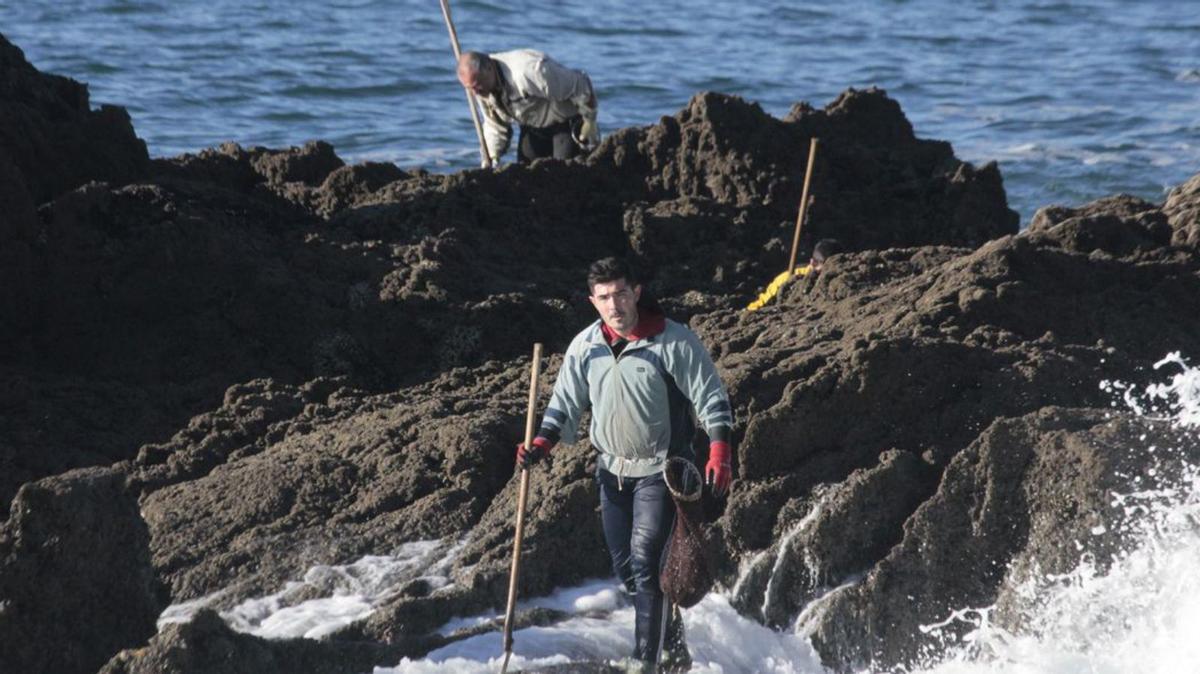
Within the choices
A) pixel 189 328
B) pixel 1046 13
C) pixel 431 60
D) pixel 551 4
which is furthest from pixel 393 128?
pixel 1046 13

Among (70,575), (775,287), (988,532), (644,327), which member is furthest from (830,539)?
(775,287)

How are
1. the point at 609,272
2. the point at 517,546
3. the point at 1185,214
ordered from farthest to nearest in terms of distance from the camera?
the point at 1185,214 < the point at 517,546 < the point at 609,272

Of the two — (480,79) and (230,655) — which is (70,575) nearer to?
(230,655)

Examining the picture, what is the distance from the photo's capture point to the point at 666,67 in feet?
85.5

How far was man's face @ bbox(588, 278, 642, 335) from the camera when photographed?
24.2ft

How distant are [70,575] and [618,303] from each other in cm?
231

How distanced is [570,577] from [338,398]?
8.32 feet

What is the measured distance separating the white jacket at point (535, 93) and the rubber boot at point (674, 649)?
6.37 metres

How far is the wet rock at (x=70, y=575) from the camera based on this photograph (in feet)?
24.4

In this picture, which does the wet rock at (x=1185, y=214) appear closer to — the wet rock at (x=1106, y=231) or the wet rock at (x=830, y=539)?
the wet rock at (x=1106, y=231)

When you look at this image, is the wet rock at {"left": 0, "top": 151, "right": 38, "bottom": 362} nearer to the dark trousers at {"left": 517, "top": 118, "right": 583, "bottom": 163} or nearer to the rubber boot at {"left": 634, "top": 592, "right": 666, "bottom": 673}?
the dark trousers at {"left": 517, "top": 118, "right": 583, "bottom": 163}

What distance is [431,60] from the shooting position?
2572cm

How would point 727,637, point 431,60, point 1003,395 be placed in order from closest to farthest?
point 727,637 → point 1003,395 → point 431,60

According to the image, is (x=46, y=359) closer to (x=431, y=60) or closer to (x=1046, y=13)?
(x=431, y=60)
